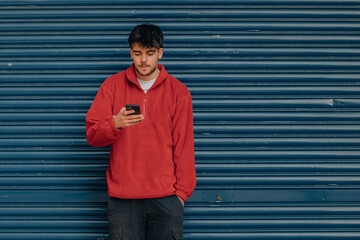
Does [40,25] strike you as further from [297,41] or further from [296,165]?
[296,165]

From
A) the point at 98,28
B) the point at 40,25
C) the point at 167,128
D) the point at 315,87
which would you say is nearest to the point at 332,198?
the point at 315,87

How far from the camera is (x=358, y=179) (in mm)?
3205

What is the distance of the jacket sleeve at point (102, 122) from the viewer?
92.1 inches

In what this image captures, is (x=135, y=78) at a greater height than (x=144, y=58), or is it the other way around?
(x=144, y=58)

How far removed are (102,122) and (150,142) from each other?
1.39ft

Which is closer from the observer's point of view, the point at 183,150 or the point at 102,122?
the point at 102,122

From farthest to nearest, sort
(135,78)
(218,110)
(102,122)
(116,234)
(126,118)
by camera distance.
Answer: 1. (218,110)
2. (135,78)
3. (116,234)
4. (102,122)
5. (126,118)

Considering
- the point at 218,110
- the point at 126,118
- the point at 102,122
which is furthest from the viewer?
the point at 218,110

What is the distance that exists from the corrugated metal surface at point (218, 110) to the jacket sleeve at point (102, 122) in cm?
62

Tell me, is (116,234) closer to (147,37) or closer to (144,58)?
(144,58)

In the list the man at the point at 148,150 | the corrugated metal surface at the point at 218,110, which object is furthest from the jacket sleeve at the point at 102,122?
the corrugated metal surface at the point at 218,110

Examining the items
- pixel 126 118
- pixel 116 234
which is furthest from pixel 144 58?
pixel 116 234

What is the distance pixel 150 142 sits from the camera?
2.56 metres

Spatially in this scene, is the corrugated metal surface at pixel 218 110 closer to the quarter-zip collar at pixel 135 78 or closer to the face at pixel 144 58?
the quarter-zip collar at pixel 135 78
